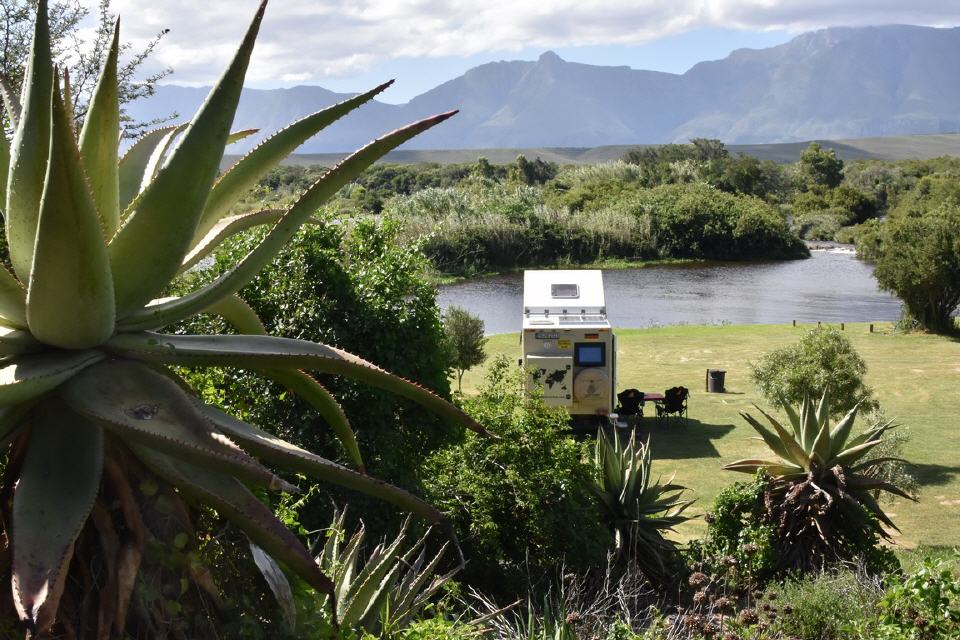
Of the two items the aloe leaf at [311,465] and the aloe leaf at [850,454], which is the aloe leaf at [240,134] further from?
the aloe leaf at [850,454]

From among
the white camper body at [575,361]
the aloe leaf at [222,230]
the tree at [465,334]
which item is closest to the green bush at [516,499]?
the aloe leaf at [222,230]

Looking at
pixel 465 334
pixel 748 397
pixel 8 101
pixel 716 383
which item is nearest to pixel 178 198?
pixel 8 101

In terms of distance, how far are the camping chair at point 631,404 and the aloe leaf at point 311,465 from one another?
1681 cm

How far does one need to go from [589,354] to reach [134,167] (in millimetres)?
14943

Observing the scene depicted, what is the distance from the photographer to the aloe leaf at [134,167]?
2.93 metres

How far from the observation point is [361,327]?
8492 mm

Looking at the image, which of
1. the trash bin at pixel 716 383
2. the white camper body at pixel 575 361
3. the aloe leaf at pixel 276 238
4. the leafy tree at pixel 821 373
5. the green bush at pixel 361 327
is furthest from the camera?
the trash bin at pixel 716 383

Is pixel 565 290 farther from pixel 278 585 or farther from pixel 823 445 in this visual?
pixel 278 585

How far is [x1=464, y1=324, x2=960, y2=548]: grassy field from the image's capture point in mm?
14195

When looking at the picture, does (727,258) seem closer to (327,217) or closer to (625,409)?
(625,409)

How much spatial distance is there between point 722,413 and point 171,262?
18.8m

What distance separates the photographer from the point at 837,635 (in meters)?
5.69

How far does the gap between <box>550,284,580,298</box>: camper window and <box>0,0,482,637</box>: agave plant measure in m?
16.3

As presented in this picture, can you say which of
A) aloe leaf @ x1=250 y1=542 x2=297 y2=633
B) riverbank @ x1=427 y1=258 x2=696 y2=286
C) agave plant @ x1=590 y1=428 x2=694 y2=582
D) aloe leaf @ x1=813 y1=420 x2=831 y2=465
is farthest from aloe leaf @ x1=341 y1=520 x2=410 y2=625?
riverbank @ x1=427 y1=258 x2=696 y2=286
